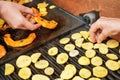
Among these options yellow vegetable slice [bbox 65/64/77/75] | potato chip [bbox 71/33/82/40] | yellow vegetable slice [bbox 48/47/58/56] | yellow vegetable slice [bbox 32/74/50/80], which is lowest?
yellow vegetable slice [bbox 32/74/50/80]

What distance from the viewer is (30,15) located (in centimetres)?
158

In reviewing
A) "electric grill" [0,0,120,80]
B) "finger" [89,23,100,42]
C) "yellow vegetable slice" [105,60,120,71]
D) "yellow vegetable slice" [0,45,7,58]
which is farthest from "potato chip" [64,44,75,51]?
"yellow vegetable slice" [0,45,7,58]

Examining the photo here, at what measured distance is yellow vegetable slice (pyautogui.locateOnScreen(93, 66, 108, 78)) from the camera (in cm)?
115

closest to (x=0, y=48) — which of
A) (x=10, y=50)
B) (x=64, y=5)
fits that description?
(x=10, y=50)

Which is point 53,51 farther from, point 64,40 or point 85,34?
point 85,34

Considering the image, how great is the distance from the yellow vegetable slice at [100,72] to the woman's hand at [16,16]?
507 mm

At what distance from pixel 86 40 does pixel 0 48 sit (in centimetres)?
51

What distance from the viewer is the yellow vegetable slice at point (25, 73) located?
1185 millimetres

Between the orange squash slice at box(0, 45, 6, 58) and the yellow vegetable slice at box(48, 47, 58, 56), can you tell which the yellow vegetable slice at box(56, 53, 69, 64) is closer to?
the yellow vegetable slice at box(48, 47, 58, 56)

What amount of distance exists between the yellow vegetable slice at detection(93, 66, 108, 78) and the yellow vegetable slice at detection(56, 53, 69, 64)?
0.54 ft

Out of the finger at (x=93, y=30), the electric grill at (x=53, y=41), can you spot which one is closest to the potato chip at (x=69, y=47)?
the electric grill at (x=53, y=41)

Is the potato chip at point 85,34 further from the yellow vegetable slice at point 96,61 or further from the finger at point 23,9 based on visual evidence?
the finger at point 23,9

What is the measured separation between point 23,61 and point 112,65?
1.54ft

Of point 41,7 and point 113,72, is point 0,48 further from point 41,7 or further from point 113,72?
point 113,72
